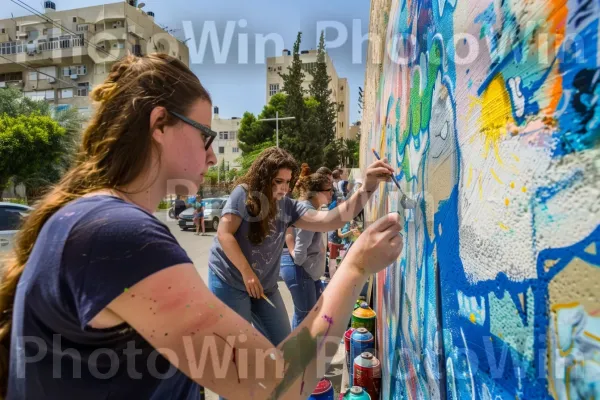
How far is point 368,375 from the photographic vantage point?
102 inches

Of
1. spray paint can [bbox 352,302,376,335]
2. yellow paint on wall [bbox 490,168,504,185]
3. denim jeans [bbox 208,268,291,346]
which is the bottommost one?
spray paint can [bbox 352,302,376,335]

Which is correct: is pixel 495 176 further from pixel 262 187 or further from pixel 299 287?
pixel 299 287

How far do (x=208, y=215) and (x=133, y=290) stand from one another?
601 inches

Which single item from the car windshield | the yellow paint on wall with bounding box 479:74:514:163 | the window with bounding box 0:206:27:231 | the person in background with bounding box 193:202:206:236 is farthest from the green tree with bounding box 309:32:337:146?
the yellow paint on wall with bounding box 479:74:514:163

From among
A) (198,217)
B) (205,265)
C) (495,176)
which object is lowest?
Answer: (205,265)

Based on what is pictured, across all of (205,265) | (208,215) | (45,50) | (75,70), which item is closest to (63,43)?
(45,50)

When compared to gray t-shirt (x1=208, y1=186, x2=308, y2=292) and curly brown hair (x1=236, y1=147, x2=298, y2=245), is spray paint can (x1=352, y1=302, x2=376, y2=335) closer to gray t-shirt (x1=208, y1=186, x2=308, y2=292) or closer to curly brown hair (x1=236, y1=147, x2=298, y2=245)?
gray t-shirt (x1=208, y1=186, x2=308, y2=292)

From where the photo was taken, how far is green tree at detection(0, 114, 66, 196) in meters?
18.1

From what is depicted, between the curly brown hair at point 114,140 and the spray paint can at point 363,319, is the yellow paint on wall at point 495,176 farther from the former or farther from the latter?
the spray paint can at point 363,319

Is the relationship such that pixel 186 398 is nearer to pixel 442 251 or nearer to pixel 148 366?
pixel 148 366

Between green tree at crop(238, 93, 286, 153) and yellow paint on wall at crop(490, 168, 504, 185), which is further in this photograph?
green tree at crop(238, 93, 286, 153)

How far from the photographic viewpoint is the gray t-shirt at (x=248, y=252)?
262cm

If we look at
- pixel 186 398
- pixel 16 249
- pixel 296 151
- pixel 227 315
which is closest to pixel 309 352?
pixel 227 315

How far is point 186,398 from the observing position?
3.48ft
